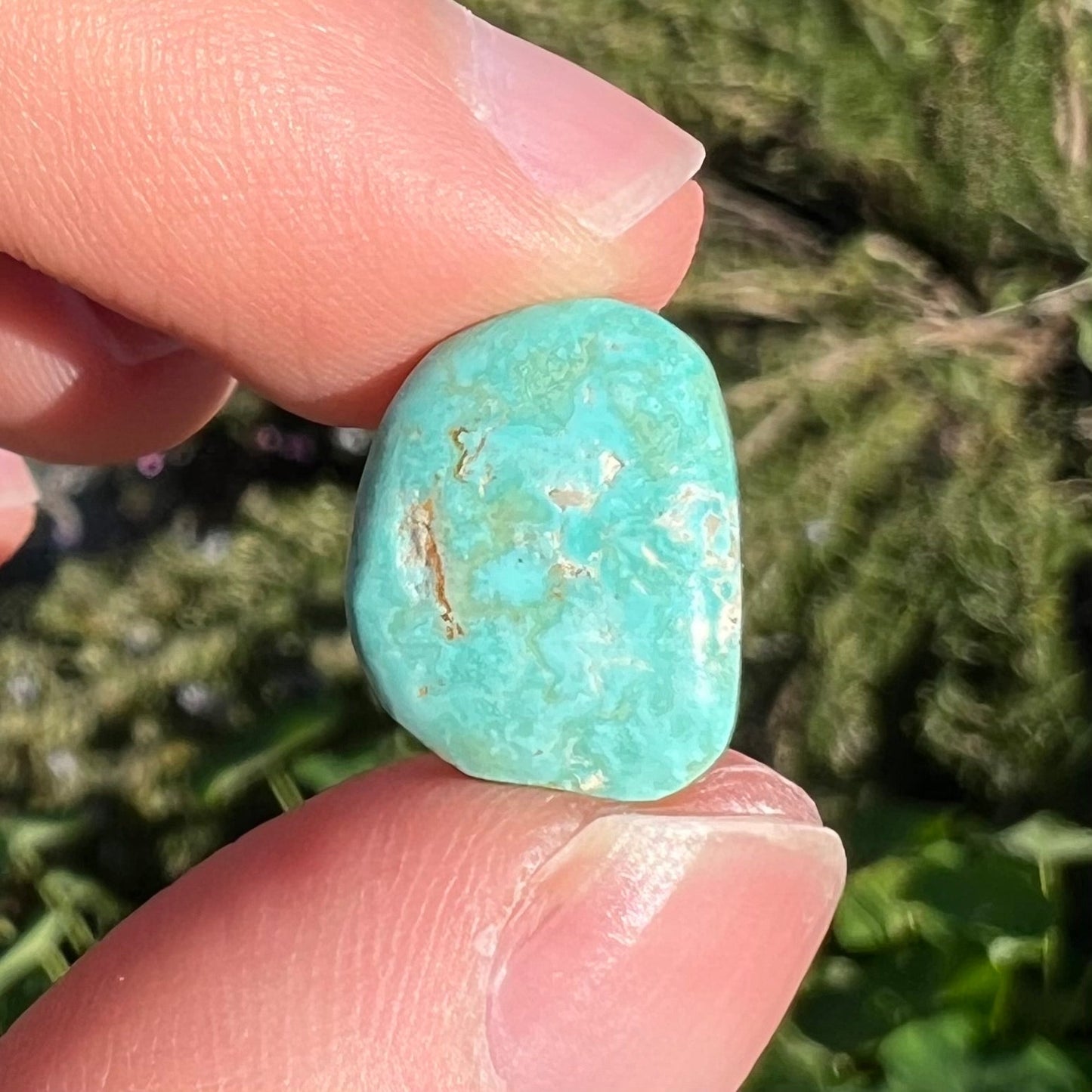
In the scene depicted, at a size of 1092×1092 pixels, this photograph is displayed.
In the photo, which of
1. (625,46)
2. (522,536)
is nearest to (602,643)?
(522,536)

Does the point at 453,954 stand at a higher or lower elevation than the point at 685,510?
lower

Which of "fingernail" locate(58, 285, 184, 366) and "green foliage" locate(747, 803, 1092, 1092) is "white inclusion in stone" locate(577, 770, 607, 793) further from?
"fingernail" locate(58, 285, 184, 366)

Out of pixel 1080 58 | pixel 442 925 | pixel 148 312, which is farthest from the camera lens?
pixel 1080 58

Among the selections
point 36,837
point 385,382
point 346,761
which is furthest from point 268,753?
point 385,382

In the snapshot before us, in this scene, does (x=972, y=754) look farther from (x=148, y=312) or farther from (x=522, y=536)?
(x=148, y=312)

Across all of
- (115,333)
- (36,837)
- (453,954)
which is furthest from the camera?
(36,837)

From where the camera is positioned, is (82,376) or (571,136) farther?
(82,376)

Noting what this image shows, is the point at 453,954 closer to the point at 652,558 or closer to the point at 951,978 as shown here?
the point at 652,558

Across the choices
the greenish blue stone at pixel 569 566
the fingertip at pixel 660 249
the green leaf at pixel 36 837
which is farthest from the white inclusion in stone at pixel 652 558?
the green leaf at pixel 36 837

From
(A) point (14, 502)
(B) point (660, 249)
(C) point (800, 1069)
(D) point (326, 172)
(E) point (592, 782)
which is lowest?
(C) point (800, 1069)
